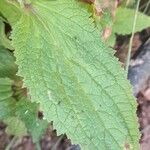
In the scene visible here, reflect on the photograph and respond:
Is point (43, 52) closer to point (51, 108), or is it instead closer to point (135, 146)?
point (51, 108)

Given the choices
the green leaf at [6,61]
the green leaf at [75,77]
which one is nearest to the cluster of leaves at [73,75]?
the green leaf at [75,77]

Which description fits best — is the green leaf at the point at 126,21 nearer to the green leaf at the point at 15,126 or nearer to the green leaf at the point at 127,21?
the green leaf at the point at 127,21

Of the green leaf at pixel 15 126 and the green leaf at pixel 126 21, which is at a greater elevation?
the green leaf at pixel 126 21

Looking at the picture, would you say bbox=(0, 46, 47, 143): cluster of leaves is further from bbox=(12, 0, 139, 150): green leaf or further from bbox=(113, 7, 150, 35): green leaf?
bbox=(113, 7, 150, 35): green leaf

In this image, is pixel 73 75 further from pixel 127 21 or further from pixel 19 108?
pixel 127 21

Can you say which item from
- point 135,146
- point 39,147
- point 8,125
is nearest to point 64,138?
point 39,147

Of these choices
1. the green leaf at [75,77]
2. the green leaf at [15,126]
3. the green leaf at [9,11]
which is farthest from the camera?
the green leaf at [15,126]

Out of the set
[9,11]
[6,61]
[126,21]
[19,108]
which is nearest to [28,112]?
[19,108]
